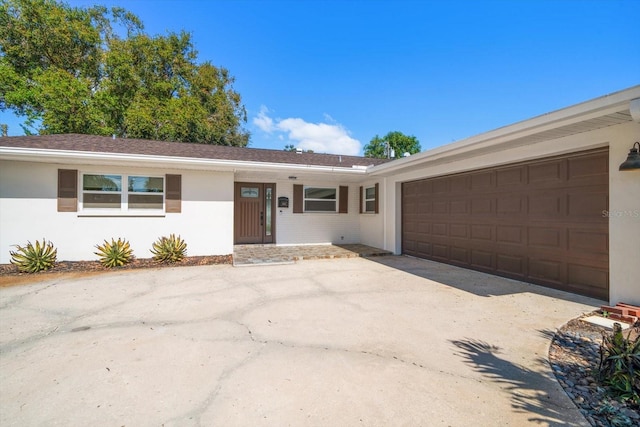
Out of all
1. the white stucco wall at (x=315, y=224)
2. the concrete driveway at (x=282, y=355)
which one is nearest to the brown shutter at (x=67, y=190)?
the concrete driveway at (x=282, y=355)

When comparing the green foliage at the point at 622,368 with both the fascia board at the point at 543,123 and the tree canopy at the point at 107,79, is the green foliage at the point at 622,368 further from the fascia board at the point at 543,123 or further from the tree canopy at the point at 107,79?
the tree canopy at the point at 107,79

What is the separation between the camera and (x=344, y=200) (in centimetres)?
1148

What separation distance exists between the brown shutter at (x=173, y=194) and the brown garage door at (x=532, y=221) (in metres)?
7.27

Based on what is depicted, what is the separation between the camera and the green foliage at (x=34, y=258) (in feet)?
22.1

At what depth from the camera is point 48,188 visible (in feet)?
24.8

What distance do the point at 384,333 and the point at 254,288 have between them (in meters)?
2.83

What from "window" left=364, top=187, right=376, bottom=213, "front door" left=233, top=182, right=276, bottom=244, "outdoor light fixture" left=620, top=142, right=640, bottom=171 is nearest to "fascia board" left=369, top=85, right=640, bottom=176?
"outdoor light fixture" left=620, top=142, right=640, bottom=171

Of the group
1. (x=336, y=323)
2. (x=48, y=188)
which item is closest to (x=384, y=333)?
(x=336, y=323)

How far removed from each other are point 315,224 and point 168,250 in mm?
5198

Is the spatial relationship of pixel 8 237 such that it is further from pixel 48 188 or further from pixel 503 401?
pixel 503 401

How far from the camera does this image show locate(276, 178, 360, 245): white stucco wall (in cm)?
1078

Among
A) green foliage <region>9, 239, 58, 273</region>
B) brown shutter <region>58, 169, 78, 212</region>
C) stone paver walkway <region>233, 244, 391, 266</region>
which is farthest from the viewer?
stone paver walkway <region>233, 244, 391, 266</region>

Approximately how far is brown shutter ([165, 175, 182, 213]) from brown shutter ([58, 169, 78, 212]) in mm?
2221

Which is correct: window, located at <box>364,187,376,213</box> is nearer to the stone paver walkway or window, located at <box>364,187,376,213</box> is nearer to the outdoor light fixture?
the stone paver walkway
